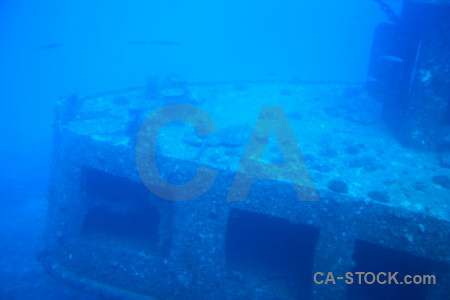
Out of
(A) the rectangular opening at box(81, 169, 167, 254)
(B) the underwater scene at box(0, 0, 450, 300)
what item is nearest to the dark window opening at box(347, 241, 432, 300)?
(B) the underwater scene at box(0, 0, 450, 300)

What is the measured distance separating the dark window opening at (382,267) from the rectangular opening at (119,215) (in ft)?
17.2

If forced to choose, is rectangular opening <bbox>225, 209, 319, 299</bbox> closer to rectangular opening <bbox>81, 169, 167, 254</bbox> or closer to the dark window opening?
the dark window opening

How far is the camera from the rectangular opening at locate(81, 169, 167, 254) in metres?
8.00

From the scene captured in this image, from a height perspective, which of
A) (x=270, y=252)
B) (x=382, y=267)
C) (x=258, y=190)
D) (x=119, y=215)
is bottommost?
(x=270, y=252)

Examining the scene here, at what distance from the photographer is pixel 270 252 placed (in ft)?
26.6

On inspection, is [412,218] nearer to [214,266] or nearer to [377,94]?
[214,266]

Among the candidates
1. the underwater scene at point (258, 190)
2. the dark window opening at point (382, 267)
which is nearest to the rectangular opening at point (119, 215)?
the underwater scene at point (258, 190)

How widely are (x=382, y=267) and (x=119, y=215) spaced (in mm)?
7632

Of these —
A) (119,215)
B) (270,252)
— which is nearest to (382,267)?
(270,252)

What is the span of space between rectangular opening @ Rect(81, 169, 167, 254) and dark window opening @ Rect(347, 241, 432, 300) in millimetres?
5248

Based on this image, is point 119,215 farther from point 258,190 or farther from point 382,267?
point 382,267

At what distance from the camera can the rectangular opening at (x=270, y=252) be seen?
6750 millimetres

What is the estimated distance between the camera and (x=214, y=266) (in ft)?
20.9

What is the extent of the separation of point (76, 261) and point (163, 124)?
4.30 meters
